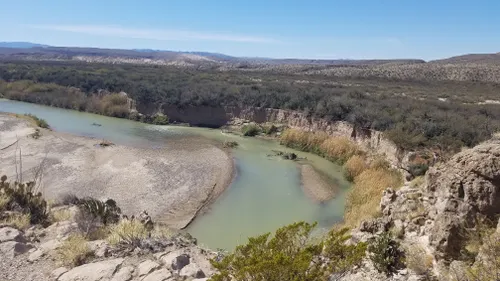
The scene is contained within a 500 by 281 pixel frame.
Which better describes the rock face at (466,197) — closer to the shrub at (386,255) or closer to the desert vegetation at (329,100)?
the shrub at (386,255)

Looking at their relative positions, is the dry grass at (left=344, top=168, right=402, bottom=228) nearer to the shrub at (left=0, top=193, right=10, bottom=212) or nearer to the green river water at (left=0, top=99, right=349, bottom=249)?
the green river water at (left=0, top=99, right=349, bottom=249)

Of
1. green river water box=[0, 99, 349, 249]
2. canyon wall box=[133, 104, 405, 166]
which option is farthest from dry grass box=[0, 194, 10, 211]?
canyon wall box=[133, 104, 405, 166]

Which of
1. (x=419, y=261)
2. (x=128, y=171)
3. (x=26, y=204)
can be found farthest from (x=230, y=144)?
(x=419, y=261)

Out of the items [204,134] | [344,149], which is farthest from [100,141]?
[344,149]

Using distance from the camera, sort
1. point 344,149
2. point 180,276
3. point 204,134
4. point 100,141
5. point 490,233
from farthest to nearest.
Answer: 1. point 204,134
2. point 100,141
3. point 344,149
4. point 180,276
5. point 490,233

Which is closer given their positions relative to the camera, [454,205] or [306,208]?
[454,205]

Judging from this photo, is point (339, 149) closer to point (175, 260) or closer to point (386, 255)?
point (386, 255)

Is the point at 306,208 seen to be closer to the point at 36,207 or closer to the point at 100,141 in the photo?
the point at 36,207
